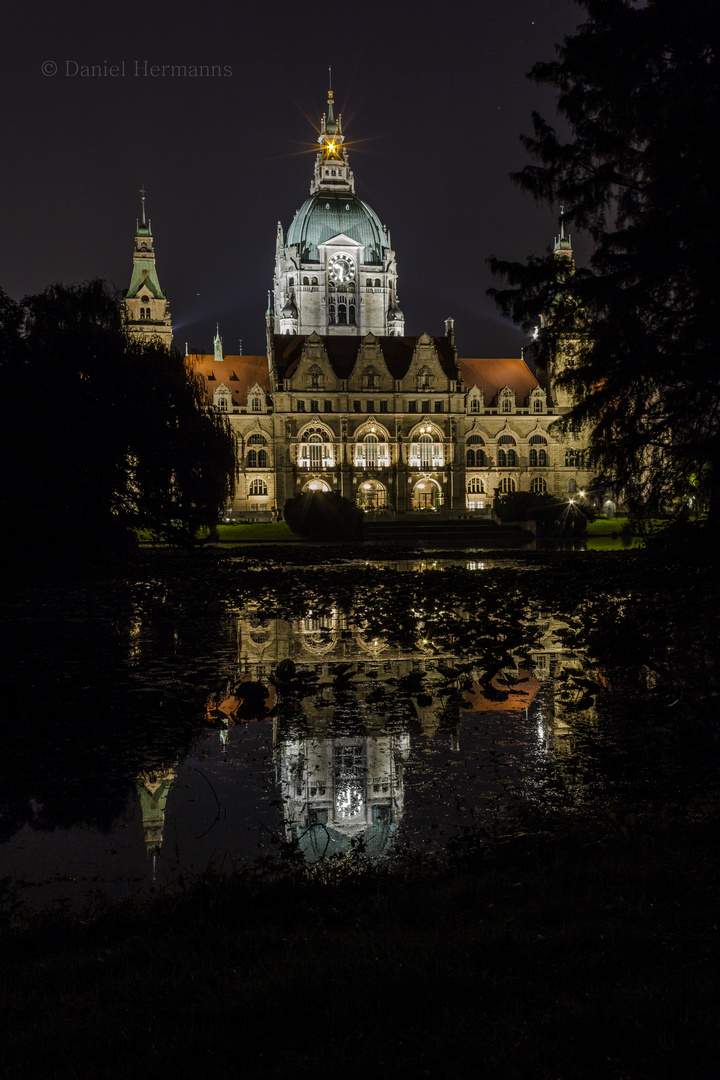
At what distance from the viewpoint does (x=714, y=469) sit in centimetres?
1464

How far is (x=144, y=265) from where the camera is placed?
79.6 metres

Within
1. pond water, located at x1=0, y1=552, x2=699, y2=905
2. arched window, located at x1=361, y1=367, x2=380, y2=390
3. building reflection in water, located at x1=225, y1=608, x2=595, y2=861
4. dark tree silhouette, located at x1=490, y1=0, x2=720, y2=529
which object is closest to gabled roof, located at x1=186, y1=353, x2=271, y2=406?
arched window, located at x1=361, y1=367, x2=380, y2=390

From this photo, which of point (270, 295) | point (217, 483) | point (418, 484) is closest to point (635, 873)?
point (217, 483)

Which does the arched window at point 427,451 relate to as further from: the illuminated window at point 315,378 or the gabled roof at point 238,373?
the gabled roof at point 238,373

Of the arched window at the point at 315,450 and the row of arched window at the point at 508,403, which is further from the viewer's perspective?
the row of arched window at the point at 508,403

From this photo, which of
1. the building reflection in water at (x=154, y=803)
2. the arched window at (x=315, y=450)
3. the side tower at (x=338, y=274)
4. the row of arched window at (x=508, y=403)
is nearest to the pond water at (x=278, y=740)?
the building reflection in water at (x=154, y=803)

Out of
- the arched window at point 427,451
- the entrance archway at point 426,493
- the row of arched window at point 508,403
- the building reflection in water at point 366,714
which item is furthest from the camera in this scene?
the row of arched window at point 508,403

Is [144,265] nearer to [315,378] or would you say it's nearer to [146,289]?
[146,289]

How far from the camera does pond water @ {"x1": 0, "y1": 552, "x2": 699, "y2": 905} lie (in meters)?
4.00

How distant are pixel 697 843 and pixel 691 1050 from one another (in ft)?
5.35

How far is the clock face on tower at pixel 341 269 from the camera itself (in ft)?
338

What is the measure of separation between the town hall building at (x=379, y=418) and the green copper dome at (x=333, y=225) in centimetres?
2741

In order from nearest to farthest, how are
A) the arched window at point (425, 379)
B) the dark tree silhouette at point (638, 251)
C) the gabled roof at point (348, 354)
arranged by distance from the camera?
the dark tree silhouette at point (638, 251)
the gabled roof at point (348, 354)
the arched window at point (425, 379)

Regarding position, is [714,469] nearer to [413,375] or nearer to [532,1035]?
[532,1035]
